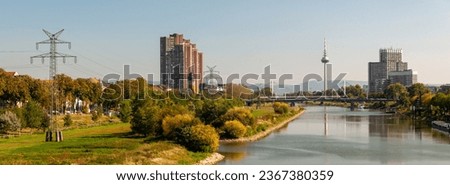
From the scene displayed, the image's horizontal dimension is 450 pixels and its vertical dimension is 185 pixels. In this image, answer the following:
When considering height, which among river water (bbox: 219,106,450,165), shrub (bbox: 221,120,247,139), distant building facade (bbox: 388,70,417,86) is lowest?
river water (bbox: 219,106,450,165)

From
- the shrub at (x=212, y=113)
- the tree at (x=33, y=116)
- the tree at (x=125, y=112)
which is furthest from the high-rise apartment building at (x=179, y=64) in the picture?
the tree at (x=33, y=116)

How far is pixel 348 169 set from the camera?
4398 millimetres

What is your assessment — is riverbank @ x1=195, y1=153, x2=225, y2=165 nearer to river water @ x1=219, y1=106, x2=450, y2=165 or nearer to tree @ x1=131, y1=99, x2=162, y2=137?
river water @ x1=219, y1=106, x2=450, y2=165

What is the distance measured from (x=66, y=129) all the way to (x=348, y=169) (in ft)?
39.1

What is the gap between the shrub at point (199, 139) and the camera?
35.2ft

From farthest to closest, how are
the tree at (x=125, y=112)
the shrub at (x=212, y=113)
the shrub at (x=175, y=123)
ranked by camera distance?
the tree at (x=125, y=112), the shrub at (x=212, y=113), the shrub at (x=175, y=123)

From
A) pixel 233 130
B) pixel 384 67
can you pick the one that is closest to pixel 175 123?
pixel 233 130

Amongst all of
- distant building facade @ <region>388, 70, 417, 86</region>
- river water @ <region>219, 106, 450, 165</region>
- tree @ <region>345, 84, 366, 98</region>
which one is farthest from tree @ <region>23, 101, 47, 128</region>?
distant building facade @ <region>388, 70, 417, 86</region>

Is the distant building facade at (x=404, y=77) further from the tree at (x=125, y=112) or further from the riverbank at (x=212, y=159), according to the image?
the riverbank at (x=212, y=159)

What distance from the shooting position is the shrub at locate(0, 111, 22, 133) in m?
12.9

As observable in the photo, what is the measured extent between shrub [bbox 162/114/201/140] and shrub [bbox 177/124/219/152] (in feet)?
2.39

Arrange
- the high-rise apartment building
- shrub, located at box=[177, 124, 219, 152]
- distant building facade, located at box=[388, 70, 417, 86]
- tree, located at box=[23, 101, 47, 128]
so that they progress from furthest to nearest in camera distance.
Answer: distant building facade, located at box=[388, 70, 417, 86], the high-rise apartment building, tree, located at box=[23, 101, 47, 128], shrub, located at box=[177, 124, 219, 152]

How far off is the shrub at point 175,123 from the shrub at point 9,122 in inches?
144

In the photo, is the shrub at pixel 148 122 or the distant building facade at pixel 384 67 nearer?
the shrub at pixel 148 122
